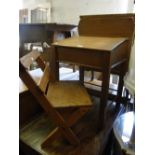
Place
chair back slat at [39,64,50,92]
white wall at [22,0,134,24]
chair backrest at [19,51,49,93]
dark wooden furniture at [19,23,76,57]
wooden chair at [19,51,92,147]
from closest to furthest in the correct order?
chair backrest at [19,51,49,93]
wooden chair at [19,51,92,147]
chair back slat at [39,64,50,92]
dark wooden furniture at [19,23,76,57]
white wall at [22,0,134,24]

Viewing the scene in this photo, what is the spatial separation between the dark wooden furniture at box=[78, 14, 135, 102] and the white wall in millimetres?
959

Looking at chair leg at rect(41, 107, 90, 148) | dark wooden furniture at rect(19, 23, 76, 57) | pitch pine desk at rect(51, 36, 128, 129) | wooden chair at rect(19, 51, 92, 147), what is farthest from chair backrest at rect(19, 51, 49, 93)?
dark wooden furniture at rect(19, 23, 76, 57)

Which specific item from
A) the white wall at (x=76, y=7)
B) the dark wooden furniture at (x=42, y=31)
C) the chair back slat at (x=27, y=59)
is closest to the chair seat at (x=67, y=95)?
the chair back slat at (x=27, y=59)

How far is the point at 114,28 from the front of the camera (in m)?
1.59

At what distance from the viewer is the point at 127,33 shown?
1.52 m

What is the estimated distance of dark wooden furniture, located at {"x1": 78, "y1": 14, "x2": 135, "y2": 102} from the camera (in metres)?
Result: 1.50

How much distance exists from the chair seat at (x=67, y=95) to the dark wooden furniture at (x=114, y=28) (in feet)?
1.33

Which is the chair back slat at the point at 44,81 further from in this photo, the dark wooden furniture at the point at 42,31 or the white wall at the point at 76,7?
the white wall at the point at 76,7

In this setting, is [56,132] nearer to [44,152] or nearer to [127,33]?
[44,152]

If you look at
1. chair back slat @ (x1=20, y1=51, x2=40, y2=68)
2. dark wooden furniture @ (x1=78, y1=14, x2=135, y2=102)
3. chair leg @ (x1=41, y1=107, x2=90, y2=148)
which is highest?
dark wooden furniture @ (x1=78, y1=14, x2=135, y2=102)

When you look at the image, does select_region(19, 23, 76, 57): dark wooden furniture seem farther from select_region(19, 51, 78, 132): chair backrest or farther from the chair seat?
select_region(19, 51, 78, 132): chair backrest

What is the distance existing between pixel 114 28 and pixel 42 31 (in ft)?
4.02
